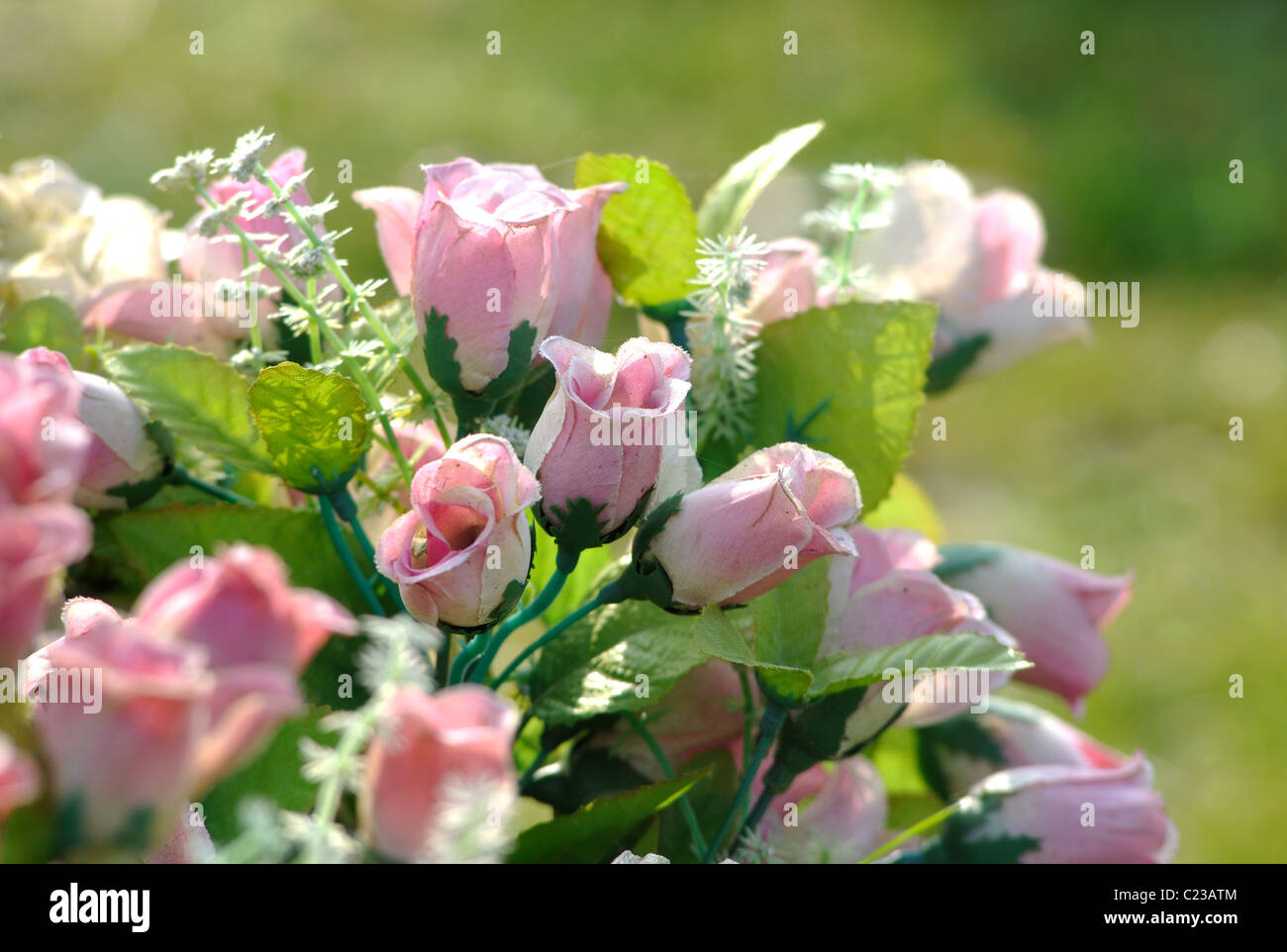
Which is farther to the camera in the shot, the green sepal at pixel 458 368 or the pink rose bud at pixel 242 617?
the green sepal at pixel 458 368

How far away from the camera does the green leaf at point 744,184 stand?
0.48 metres

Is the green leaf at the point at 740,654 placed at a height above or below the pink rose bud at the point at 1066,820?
above

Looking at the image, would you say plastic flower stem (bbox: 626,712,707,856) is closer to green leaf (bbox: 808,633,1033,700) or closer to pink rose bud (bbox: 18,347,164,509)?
green leaf (bbox: 808,633,1033,700)

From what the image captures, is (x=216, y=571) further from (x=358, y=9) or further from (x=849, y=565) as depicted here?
(x=358, y=9)

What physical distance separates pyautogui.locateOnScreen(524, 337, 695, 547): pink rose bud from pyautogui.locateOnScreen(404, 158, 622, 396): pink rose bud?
33 millimetres

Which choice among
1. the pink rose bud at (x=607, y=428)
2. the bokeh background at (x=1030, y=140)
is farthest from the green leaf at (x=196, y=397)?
the bokeh background at (x=1030, y=140)

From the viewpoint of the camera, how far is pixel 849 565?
0.42 metres

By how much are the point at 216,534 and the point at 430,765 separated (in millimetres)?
210

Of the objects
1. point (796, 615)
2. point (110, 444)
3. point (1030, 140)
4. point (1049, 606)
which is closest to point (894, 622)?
point (796, 615)

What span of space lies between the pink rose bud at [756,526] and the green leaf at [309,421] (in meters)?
0.10

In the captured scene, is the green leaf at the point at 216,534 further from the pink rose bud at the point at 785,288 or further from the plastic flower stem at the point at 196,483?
the pink rose bud at the point at 785,288

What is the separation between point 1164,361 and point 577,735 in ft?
7.24

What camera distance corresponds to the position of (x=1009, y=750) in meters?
0.55

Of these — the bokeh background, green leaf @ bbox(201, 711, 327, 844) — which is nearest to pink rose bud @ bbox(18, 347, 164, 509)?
green leaf @ bbox(201, 711, 327, 844)
